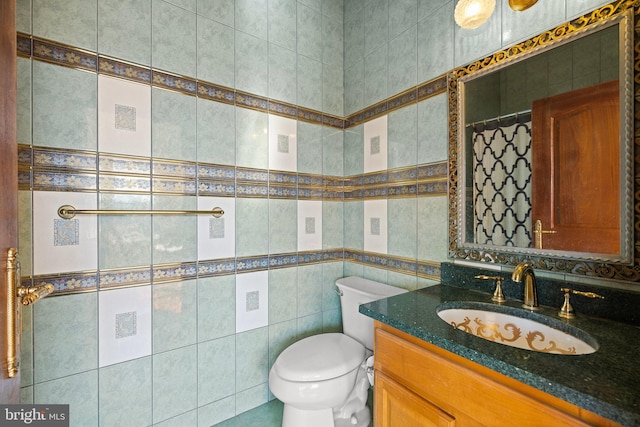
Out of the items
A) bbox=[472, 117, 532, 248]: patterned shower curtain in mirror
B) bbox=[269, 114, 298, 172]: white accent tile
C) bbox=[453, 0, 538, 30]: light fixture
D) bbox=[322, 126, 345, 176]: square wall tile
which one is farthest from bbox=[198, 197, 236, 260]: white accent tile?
bbox=[453, 0, 538, 30]: light fixture

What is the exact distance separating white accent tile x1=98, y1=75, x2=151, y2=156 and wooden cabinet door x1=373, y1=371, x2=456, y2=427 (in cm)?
142

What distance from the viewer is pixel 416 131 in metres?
1.54

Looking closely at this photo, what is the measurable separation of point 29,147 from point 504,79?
194 centimetres

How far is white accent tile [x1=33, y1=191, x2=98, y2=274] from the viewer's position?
3.63 feet

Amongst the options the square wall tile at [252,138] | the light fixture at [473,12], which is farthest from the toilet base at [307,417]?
the light fixture at [473,12]

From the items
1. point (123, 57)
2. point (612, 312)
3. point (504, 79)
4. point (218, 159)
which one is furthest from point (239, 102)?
point (612, 312)

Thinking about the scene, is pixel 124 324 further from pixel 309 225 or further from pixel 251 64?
pixel 251 64

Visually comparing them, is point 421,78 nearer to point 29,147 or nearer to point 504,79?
point 504,79

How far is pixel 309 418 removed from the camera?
1.36 meters

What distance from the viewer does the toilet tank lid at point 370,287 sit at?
1567 mm

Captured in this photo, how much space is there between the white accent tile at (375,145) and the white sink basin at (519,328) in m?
0.93

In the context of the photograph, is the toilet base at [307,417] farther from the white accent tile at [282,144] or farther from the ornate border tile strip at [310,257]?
the white accent tile at [282,144]

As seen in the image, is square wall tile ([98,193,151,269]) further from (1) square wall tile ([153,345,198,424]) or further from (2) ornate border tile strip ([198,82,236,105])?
(2) ornate border tile strip ([198,82,236,105])

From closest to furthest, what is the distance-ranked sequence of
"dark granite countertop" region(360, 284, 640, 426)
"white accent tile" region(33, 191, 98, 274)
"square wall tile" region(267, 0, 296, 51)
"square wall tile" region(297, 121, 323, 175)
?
"dark granite countertop" region(360, 284, 640, 426)
"white accent tile" region(33, 191, 98, 274)
"square wall tile" region(267, 0, 296, 51)
"square wall tile" region(297, 121, 323, 175)
